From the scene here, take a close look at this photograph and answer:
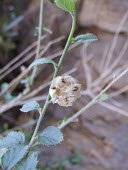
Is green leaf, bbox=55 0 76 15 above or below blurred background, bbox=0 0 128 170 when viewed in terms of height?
above

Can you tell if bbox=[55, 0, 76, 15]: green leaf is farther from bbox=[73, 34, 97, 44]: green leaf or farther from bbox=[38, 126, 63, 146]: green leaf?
bbox=[38, 126, 63, 146]: green leaf

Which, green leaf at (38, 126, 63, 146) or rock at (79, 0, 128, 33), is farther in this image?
rock at (79, 0, 128, 33)

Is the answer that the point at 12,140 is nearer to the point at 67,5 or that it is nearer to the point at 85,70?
the point at 67,5

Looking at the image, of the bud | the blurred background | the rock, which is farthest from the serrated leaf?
the rock

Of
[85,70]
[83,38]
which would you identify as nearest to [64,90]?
[83,38]

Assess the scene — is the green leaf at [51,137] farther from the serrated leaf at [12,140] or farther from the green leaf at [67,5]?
the green leaf at [67,5]

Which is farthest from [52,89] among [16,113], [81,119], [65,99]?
[16,113]

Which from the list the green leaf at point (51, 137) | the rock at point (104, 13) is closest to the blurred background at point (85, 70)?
the rock at point (104, 13)
